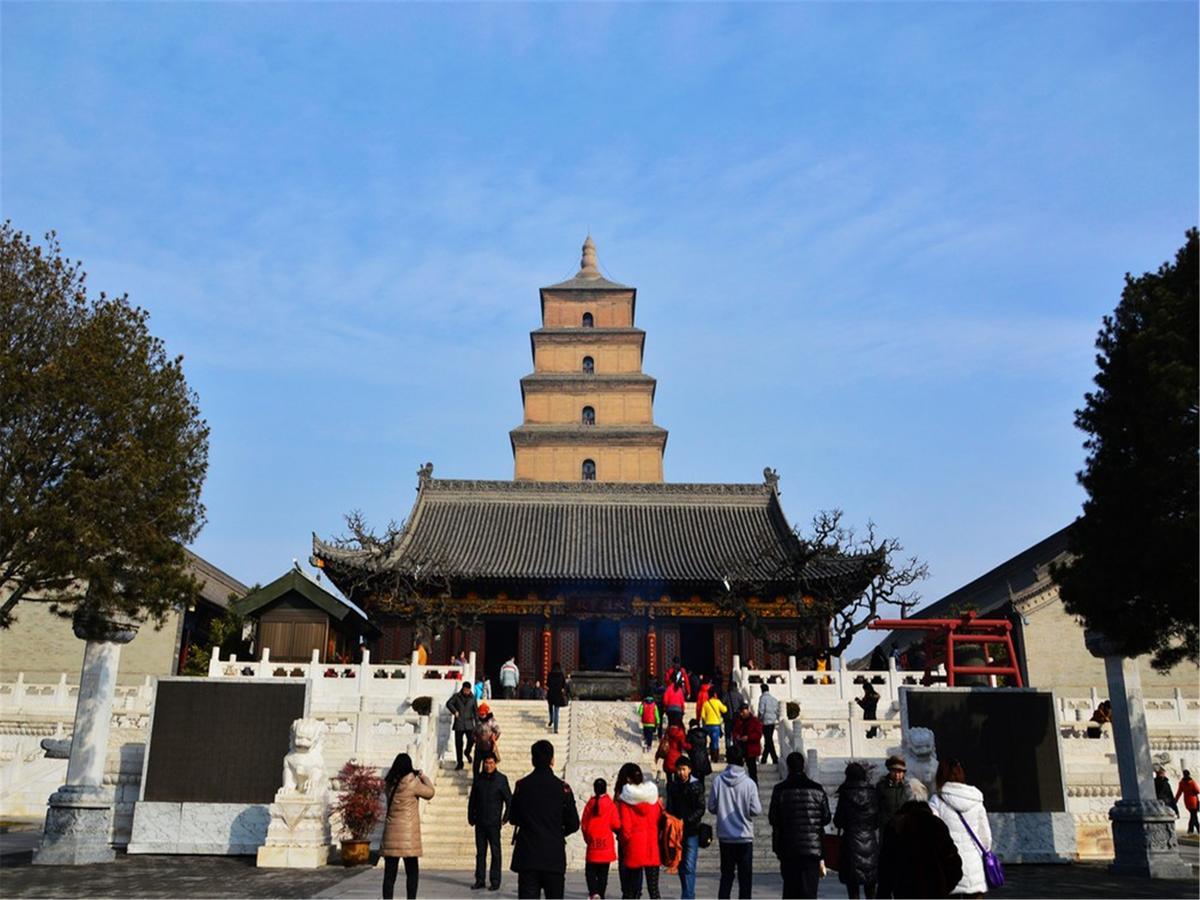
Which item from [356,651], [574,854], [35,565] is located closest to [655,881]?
[574,854]

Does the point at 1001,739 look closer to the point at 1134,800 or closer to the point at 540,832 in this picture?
the point at 1134,800

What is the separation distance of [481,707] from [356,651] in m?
11.1

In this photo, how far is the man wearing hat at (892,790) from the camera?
701 centimetres

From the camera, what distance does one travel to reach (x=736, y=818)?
7.32m

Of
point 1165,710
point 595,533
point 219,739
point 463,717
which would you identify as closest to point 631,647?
point 595,533

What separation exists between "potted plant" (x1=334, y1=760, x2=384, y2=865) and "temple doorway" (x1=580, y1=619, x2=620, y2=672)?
683 inches

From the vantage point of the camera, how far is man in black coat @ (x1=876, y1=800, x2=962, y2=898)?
5.40 metres

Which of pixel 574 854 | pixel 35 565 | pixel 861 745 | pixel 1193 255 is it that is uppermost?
pixel 1193 255

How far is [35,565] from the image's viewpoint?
32.2 ft

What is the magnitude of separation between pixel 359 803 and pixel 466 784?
237 centimetres

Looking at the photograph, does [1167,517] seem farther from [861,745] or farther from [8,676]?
[8,676]

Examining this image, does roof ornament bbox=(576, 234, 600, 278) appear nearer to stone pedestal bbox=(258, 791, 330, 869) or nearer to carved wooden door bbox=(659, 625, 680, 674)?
carved wooden door bbox=(659, 625, 680, 674)

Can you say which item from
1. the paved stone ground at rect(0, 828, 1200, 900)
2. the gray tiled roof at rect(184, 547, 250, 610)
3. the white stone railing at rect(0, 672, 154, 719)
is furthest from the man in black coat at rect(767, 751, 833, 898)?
the gray tiled roof at rect(184, 547, 250, 610)

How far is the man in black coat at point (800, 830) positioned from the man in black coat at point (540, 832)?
140cm
